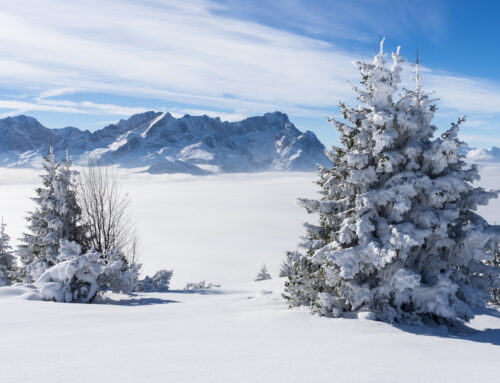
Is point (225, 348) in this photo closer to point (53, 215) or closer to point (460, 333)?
point (460, 333)

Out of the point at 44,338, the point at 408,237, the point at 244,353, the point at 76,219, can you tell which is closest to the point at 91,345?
the point at 44,338

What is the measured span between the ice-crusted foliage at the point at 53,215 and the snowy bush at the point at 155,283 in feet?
13.6

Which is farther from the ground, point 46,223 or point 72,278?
point 46,223

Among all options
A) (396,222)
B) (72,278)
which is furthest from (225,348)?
(72,278)

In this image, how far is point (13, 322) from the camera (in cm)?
761

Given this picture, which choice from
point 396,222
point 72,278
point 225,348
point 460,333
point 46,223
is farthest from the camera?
point 46,223

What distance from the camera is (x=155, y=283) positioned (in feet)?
68.4

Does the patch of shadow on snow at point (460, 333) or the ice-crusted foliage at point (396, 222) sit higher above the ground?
the ice-crusted foliage at point (396, 222)

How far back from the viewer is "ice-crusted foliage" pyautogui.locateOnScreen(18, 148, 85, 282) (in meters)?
19.6

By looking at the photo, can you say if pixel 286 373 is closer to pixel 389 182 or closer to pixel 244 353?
pixel 244 353

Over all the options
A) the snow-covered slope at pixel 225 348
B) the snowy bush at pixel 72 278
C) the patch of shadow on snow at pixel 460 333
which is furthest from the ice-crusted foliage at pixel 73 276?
the patch of shadow on snow at pixel 460 333

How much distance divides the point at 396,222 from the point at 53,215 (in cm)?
1692

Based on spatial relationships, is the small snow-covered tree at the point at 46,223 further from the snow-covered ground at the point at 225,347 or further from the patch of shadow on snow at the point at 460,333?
the patch of shadow on snow at the point at 460,333

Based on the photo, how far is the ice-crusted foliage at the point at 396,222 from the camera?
9180 millimetres
